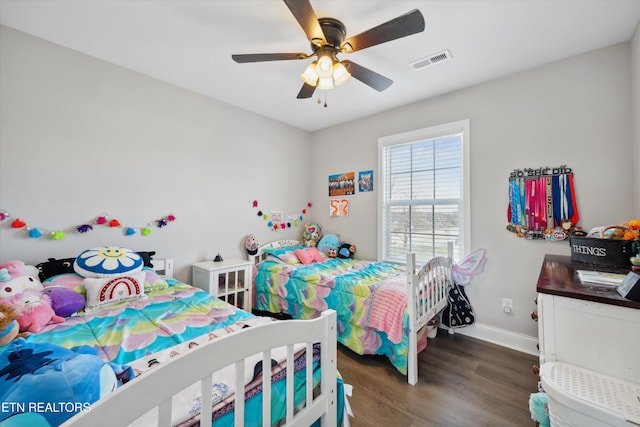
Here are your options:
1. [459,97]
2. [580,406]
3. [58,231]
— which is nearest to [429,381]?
[580,406]

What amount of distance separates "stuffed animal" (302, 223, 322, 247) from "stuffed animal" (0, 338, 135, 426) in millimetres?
2936

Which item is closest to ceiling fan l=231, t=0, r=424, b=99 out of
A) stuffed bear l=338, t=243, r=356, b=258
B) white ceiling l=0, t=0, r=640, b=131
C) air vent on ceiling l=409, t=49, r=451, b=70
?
white ceiling l=0, t=0, r=640, b=131

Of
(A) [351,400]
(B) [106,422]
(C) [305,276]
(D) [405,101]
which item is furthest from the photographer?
(D) [405,101]

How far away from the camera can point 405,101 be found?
295cm

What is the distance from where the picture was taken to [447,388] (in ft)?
5.99

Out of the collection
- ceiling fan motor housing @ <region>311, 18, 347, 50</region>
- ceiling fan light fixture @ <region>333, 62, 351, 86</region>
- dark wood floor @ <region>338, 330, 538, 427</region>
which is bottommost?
dark wood floor @ <region>338, 330, 538, 427</region>

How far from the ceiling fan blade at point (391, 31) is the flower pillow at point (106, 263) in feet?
7.01

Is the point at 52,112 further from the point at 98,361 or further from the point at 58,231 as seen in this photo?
the point at 98,361

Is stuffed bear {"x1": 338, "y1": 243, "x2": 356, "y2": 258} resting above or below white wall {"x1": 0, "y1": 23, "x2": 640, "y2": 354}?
below

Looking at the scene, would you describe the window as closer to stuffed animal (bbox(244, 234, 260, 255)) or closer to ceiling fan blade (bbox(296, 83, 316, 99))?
ceiling fan blade (bbox(296, 83, 316, 99))

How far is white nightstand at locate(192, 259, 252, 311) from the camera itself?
2.49m

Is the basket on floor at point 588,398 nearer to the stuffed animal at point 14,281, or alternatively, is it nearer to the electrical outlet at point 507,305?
the electrical outlet at point 507,305

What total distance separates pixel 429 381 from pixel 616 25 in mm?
2835

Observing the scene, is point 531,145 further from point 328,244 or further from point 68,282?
point 68,282
